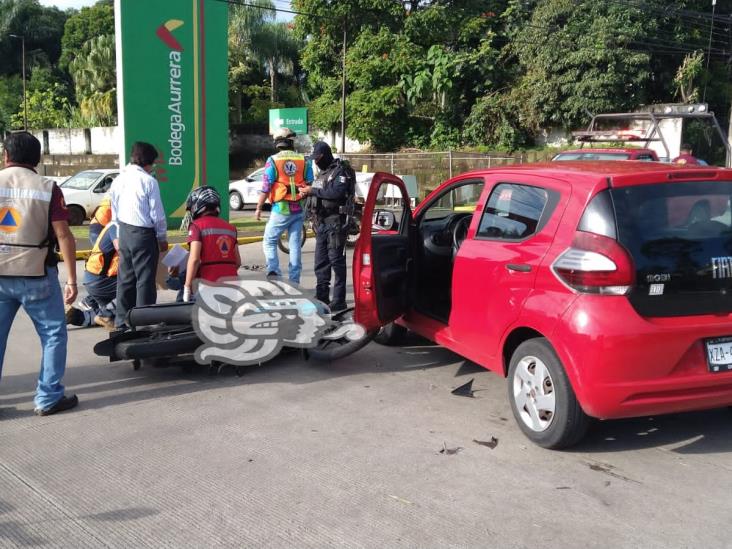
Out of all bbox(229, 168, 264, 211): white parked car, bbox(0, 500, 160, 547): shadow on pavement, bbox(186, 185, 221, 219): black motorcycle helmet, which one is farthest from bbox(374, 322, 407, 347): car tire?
bbox(229, 168, 264, 211): white parked car

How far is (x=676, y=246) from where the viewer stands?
149 inches

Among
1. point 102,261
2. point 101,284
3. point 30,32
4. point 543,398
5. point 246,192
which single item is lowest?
point 543,398

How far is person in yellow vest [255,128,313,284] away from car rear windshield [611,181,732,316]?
486 centimetres

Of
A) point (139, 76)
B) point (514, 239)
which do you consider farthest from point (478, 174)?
point (139, 76)

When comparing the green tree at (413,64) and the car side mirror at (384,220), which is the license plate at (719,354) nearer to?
the car side mirror at (384,220)

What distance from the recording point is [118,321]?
624 cm

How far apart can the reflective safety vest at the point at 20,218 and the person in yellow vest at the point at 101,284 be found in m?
2.10

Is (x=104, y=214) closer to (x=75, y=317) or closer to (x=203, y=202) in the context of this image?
(x=75, y=317)

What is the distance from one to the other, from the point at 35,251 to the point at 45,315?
1.42 feet

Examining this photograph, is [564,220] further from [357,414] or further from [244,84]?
[244,84]

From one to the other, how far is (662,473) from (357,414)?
191 cm

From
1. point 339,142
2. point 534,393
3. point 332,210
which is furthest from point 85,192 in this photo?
point 339,142

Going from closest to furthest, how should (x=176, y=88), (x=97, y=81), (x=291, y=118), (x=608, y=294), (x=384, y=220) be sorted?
(x=608, y=294) → (x=384, y=220) → (x=176, y=88) → (x=291, y=118) → (x=97, y=81)

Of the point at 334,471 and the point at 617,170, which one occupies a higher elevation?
the point at 617,170
